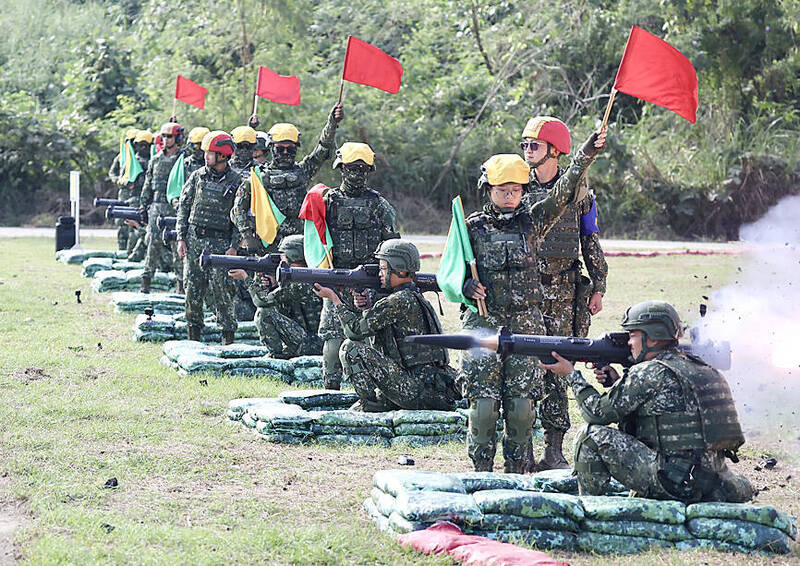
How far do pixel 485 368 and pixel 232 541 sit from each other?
2.02m

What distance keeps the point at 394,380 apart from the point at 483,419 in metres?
1.43

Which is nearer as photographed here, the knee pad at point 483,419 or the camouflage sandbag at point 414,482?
the camouflage sandbag at point 414,482

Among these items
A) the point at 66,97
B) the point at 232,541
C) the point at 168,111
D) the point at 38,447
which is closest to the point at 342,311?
the point at 38,447

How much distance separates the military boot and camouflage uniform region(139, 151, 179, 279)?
9.68 m

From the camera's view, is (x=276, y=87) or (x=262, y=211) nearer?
(x=262, y=211)

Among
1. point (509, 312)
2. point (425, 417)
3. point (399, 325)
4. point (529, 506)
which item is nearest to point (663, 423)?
point (529, 506)

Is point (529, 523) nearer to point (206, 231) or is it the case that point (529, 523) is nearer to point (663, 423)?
point (663, 423)

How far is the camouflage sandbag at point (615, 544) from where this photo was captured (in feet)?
19.3

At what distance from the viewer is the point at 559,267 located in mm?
8141

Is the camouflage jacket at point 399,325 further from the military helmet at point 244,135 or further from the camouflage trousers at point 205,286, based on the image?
the military helmet at point 244,135

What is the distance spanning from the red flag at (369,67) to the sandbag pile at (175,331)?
2913 millimetres

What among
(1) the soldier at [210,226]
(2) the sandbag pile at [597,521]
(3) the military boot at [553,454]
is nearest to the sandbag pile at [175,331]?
(1) the soldier at [210,226]

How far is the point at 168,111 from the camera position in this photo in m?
29.6

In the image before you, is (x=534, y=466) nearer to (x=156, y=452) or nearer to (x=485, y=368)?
(x=485, y=368)
